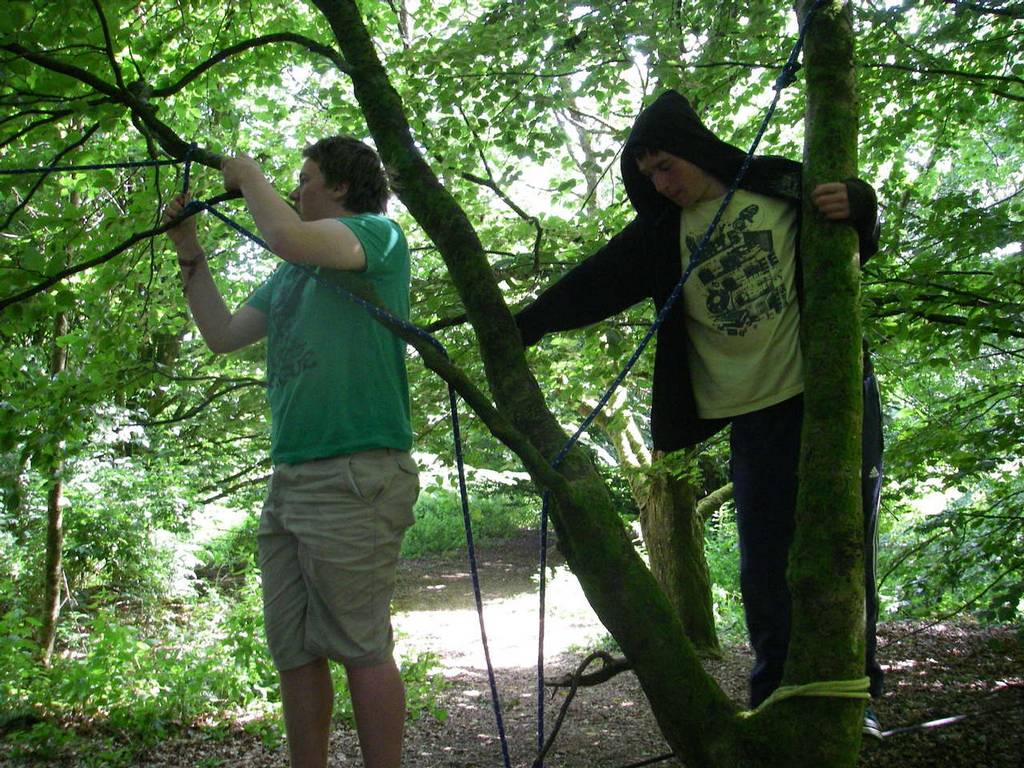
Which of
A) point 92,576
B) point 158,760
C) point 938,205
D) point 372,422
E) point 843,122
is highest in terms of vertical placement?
point 938,205

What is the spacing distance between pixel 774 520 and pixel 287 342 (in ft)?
4.12

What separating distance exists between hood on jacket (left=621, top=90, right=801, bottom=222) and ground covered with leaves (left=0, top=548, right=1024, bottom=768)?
1.48 metres

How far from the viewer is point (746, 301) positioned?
6.47 ft

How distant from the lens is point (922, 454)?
3842 mm

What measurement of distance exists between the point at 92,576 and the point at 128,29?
22.4 feet

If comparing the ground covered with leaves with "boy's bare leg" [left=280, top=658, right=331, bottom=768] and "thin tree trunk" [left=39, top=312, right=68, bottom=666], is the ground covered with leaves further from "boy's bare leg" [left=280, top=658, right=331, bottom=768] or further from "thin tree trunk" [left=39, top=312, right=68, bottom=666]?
"thin tree trunk" [left=39, top=312, right=68, bottom=666]

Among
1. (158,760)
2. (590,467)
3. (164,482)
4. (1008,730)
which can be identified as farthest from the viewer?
(164,482)

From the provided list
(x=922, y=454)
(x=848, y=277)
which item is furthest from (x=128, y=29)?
(x=922, y=454)


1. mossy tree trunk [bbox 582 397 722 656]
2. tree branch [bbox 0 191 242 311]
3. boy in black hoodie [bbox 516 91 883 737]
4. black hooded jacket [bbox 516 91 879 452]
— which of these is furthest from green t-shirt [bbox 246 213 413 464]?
mossy tree trunk [bbox 582 397 722 656]

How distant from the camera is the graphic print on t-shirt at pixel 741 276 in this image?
1.94 m

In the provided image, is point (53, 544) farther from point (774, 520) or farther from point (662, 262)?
point (774, 520)

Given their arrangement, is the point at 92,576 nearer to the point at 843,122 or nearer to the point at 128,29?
the point at 128,29

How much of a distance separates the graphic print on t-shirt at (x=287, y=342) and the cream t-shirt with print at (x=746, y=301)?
970 mm

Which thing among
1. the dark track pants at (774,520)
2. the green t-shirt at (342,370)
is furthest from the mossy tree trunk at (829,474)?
the green t-shirt at (342,370)
